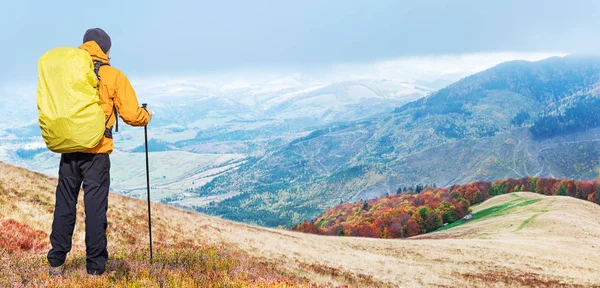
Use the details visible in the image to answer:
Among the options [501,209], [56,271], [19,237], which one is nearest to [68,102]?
[56,271]

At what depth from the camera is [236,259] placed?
13.3 m

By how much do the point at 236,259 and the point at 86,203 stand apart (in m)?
6.29

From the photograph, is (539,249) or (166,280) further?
(539,249)

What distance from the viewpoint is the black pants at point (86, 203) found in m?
7.89

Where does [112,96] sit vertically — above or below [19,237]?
above

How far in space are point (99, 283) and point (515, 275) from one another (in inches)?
1247

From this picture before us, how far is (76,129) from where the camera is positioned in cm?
724

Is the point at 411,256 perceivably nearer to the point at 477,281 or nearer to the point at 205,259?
the point at 477,281

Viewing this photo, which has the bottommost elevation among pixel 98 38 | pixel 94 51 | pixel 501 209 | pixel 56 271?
pixel 501 209

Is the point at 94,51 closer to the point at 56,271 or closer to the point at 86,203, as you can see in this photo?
the point at 86,203

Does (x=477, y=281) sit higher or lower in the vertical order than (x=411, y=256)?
higher

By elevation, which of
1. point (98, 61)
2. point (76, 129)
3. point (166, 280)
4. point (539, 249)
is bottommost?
point (539, 249)

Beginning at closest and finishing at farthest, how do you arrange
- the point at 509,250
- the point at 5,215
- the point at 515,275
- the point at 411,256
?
the point at 5,215
the point at 515,275
the point at 411,256
the point at 509,250

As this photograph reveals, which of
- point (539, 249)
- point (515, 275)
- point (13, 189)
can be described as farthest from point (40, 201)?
point (539, 249)
